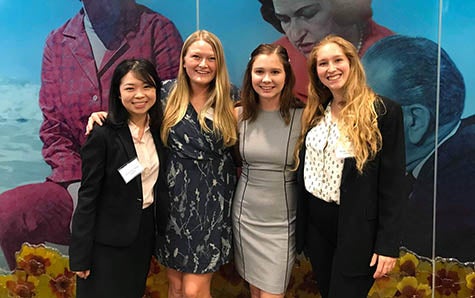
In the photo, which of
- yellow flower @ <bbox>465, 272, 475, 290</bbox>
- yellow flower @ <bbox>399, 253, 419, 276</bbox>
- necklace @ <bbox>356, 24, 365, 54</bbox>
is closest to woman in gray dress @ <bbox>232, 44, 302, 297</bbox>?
necklace @ <bbox>356, 24, 365, 54</bbox>

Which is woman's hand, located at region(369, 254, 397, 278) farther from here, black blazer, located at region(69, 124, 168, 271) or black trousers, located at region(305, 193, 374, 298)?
black blazer, located at region(69, 124, 168, 271)

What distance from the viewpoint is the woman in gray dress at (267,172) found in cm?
194

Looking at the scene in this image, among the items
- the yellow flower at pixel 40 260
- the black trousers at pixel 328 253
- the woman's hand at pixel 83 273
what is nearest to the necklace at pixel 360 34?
the black trousers at pixel 328 253

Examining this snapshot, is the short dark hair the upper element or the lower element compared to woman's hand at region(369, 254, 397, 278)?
upper

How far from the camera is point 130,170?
1807 mm

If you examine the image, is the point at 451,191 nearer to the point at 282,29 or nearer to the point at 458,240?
the point at 458,240

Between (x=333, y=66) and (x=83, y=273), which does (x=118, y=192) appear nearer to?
(x=83, y=273)

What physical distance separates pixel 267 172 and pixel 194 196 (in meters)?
0.35

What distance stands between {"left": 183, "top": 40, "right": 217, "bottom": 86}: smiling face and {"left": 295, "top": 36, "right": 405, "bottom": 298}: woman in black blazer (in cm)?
47

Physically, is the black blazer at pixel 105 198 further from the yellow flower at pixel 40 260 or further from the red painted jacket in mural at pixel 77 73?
the yellow flower at pixel 40 260

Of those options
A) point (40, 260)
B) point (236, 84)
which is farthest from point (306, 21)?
point (40, 260)

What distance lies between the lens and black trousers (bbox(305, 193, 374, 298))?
1746 mm

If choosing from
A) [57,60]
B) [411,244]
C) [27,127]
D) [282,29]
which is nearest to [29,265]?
[27,127]

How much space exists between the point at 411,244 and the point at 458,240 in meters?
0.26
